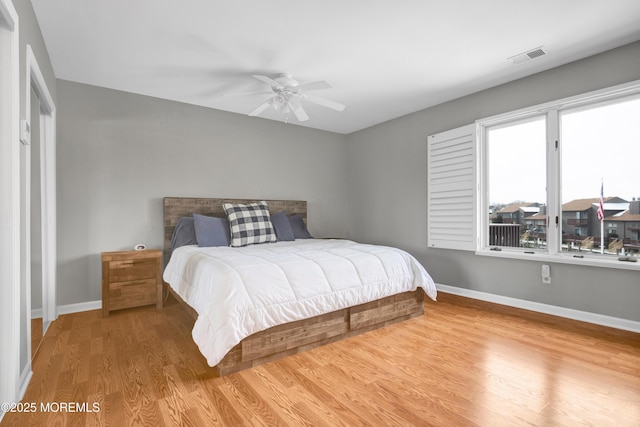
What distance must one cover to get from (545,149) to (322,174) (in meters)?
3.07

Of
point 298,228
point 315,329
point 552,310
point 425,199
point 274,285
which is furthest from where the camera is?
point 298,228

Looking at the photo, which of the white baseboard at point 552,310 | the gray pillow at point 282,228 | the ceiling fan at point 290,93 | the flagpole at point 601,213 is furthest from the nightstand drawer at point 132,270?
the flagpole at point 601,213

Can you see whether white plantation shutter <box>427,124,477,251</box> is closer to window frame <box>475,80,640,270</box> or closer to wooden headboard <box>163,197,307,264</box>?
window frame <box>475,80,640,270</box>

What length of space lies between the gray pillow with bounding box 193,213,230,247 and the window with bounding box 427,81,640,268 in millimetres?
2628

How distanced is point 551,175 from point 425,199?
1.42 meters

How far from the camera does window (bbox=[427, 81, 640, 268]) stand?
271cm

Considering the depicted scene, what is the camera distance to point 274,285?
214cm

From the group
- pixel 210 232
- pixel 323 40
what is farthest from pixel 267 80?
pixel 210 232

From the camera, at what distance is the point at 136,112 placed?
359 cm

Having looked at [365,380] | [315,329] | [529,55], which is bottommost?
[365,380]

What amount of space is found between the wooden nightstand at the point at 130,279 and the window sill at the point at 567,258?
3636 millimetres

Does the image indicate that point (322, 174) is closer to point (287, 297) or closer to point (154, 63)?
point (154, 63)

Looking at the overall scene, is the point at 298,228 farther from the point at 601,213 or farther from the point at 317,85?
the point at 601,213

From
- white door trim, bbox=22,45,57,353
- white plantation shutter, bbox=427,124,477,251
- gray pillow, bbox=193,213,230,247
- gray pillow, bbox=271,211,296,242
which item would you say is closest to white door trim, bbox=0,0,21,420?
white door trim, bbox=22,45,57,353
